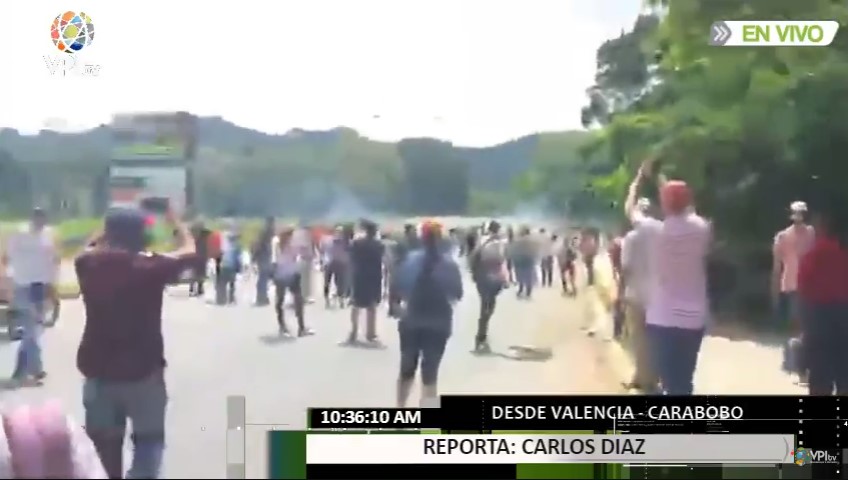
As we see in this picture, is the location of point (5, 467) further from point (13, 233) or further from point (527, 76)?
point (527, 76)

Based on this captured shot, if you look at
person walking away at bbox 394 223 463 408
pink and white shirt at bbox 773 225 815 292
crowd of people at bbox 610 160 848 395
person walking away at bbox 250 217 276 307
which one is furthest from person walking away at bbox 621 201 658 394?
person walking away at bbox 250 217 276 307

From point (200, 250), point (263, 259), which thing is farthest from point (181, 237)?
point (263, 259)

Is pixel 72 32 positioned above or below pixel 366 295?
above

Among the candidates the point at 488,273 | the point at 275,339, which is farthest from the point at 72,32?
the point at 488,273

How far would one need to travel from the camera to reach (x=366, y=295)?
2.06m

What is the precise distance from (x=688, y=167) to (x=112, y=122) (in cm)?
160

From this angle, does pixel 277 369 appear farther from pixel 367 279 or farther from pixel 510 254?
pixel 510 254

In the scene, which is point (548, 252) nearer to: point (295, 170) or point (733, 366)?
point (733, 366)

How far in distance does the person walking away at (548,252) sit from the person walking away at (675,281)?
0.78ft

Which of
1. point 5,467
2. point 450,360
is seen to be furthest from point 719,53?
point 5,467

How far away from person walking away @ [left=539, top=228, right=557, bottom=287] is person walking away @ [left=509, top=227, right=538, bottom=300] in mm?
25

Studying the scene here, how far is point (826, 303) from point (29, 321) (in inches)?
89.7

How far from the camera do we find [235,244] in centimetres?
204

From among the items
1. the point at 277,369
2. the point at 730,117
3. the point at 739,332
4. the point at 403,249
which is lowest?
the point at 277,369
